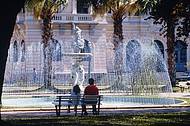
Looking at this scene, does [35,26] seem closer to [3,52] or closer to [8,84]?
[8,84]

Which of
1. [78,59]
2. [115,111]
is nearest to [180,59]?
[78,59]

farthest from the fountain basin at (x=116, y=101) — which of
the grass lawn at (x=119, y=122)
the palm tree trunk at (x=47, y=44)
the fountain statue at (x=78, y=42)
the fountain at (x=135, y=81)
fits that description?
the palm tree trunk at (x=47, y=44)

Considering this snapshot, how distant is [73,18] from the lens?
49.2 m

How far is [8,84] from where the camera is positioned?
3616cm

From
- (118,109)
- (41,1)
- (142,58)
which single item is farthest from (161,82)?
(118,109)

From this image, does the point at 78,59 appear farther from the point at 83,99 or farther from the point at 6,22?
the point at 6,22

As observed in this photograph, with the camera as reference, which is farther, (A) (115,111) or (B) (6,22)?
(A) (115,111)

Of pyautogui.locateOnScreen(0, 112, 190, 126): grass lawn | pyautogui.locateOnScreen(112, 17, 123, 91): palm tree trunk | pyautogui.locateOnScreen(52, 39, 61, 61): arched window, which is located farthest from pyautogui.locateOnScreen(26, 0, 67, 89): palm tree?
pyautogui.locateOnScreen(0, 112, 190, 126): grass lawn

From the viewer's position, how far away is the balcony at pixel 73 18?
160 ft

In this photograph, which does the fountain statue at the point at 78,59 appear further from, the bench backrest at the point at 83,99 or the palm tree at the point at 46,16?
the bench backrest at the point at 83,99

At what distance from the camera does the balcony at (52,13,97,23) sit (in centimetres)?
4866

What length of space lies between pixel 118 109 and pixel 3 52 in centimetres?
1033

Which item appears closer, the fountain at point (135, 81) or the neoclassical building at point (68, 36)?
the fountain at point (135, 81)

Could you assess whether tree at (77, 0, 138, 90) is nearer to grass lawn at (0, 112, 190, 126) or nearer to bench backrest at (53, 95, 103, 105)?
bench backrest at (53, 95, 103, 105)
